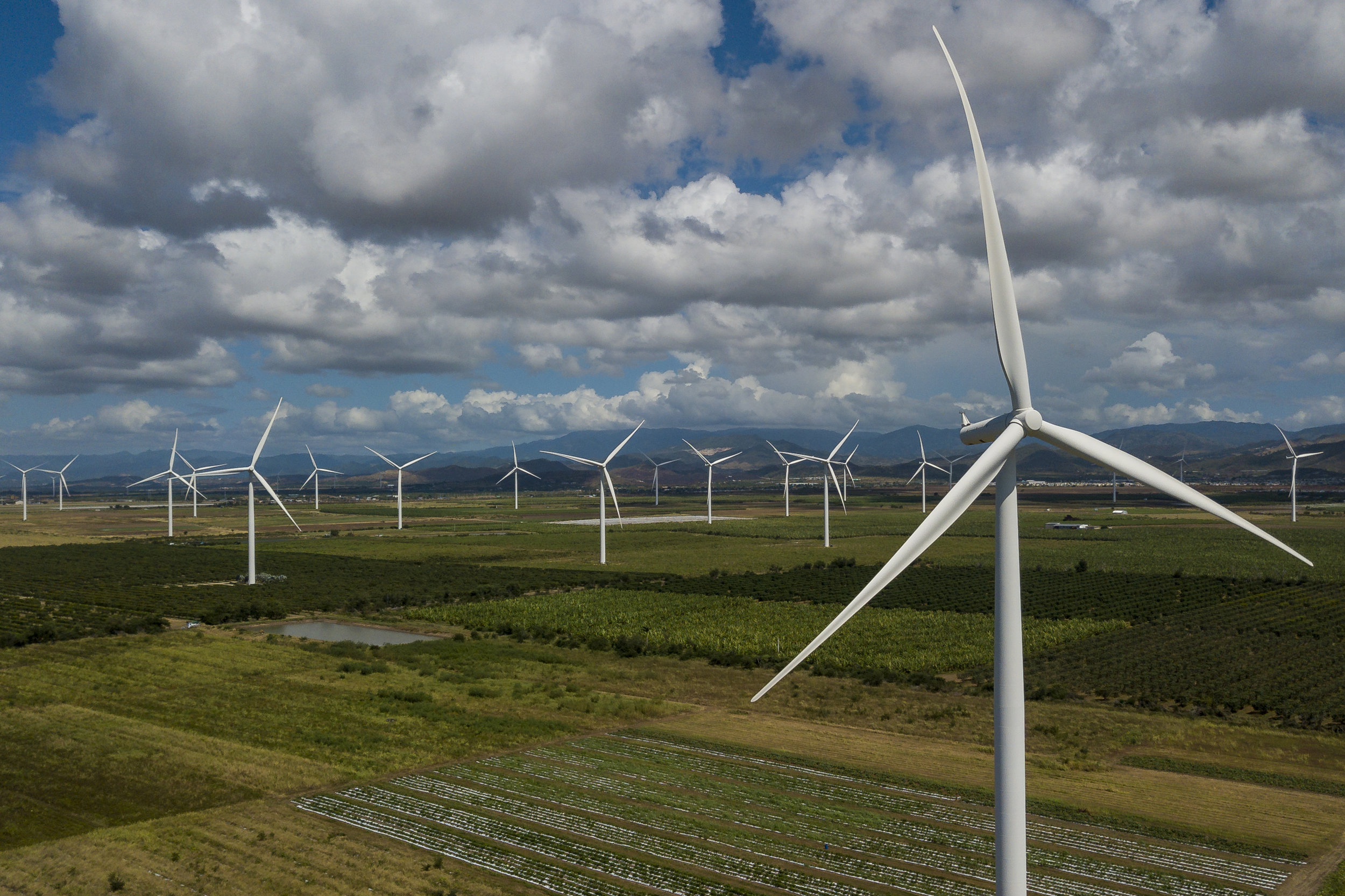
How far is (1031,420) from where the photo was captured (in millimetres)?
15438

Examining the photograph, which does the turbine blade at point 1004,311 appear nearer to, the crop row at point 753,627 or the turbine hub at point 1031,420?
the turbine hub at point 1031,420

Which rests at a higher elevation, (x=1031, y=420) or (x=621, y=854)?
(x=1031, y=420)

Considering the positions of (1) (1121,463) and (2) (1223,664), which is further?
(2) (1223,664)

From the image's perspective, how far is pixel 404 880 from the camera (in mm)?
20000

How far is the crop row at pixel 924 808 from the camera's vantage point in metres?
20.6

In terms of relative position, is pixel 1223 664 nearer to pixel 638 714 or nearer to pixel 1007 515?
pixel 638 714

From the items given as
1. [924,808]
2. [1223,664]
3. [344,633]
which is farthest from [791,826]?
[344,633]

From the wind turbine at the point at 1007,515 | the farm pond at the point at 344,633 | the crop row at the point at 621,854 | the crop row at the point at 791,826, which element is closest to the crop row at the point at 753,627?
the farm pond at the point at 344,633

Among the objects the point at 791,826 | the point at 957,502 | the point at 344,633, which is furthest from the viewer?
the point at 344,633

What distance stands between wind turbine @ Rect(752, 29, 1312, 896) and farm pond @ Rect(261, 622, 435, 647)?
135ft

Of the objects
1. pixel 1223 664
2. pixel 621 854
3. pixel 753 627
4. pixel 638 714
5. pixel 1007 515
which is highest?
pixel 1007 515

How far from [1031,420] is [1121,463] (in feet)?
8.41

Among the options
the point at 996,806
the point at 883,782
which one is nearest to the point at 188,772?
the point at 883,782

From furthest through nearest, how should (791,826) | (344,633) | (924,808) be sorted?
1. (344,633)
2. (924,808)
3. (791,826)
